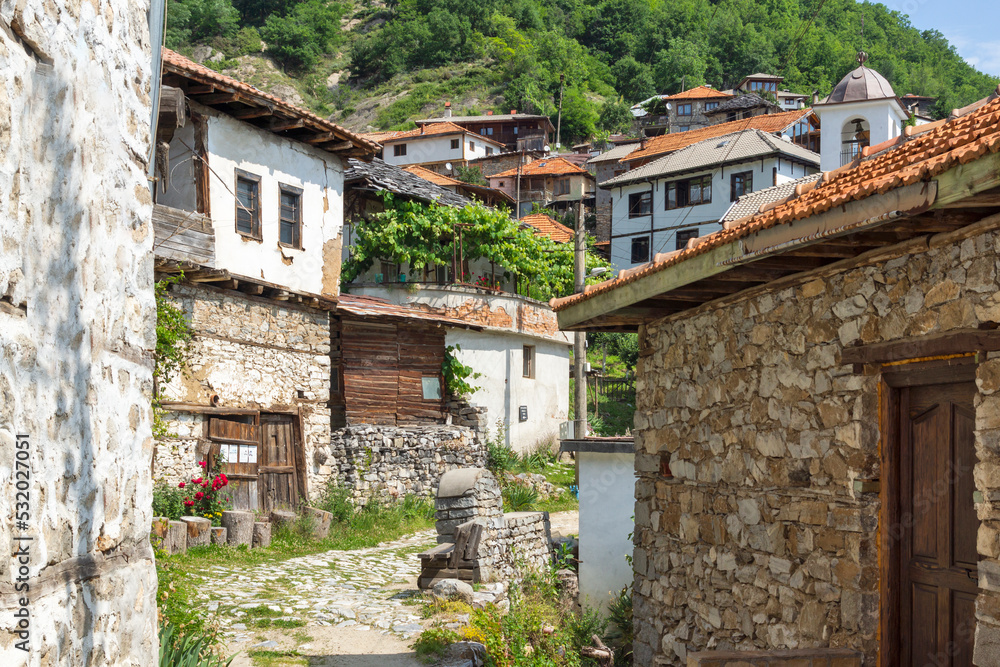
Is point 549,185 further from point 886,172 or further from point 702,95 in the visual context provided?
point 886,172

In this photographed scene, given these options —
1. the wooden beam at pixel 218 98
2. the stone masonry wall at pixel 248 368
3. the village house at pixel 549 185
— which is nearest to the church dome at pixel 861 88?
Answer: the stone masonry wall at pixel 248 368

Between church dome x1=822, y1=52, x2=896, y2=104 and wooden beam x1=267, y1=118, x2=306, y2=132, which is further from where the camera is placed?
church dome x1=822, y1=52, x2=896, y2=104

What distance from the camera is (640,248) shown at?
35.9 m

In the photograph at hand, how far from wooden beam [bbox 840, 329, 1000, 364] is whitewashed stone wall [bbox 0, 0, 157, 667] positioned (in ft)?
11.9

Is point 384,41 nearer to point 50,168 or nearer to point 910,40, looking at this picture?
point 910,40

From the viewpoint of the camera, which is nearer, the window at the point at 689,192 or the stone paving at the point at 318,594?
the stone paving at the point at 318,594

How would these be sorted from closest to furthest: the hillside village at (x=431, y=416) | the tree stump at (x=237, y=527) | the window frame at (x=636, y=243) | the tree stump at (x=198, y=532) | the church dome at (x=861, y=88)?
the hillside village at (x=431, y=416)
the tree stump at (x=198, y=532)
the tree stump at (x=237, y=527)
the church dome at (x=861, y=88)
the window frame at (x=636, y=243)

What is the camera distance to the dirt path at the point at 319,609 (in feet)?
25.3

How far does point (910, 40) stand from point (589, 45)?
97.1 ft

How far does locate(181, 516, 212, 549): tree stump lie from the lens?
11.6 meters

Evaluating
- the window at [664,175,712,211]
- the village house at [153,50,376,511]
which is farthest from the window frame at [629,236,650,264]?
the village house at [153,50,376,511]

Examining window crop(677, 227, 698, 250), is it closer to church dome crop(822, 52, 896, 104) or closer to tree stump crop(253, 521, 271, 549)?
church dome crop(822, 52, 896, 104)

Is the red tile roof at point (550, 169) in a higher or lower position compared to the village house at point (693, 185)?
higher

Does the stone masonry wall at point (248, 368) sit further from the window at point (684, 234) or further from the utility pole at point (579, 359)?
the window at point (684, 234)
